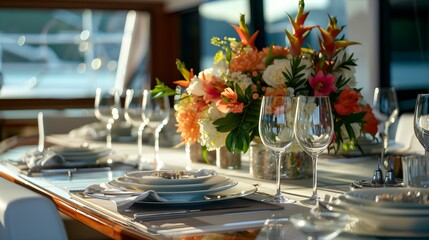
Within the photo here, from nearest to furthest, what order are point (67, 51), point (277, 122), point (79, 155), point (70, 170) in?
1. point (277, 122)
2. point (70, 170)
3. point (79, 155)
4. point (67, 51)

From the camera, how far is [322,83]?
2.20 meters

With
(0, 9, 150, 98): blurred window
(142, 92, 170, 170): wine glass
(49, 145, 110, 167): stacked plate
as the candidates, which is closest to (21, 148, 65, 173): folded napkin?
(49, 145, 110, 167): stacked plate

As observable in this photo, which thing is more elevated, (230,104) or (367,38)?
(367,38)

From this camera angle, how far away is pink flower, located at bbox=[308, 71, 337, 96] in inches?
86.4

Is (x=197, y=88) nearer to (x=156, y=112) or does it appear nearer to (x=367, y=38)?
(x=156, y=112)

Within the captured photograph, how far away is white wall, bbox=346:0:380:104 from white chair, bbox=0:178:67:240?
4.21 metres

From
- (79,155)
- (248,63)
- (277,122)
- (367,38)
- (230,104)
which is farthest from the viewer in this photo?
(367,38)

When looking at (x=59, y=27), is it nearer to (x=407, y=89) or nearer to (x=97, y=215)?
(x=407, y=89)

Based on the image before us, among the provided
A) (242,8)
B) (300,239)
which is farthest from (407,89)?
(300,239)

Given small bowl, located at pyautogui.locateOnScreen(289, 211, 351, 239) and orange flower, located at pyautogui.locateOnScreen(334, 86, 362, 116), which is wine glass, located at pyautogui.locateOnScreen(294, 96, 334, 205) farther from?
orange flower, located at pyautogui.locateOnScreen(334, 86, 362, 116)

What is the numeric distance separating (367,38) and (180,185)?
410 centimetres

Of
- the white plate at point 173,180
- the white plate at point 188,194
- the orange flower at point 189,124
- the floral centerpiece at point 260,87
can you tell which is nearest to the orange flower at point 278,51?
the floral centerpiece at point 260,87

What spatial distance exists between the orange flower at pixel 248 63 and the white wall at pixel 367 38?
3.45 metres

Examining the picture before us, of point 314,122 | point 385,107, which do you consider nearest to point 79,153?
point 385,107
